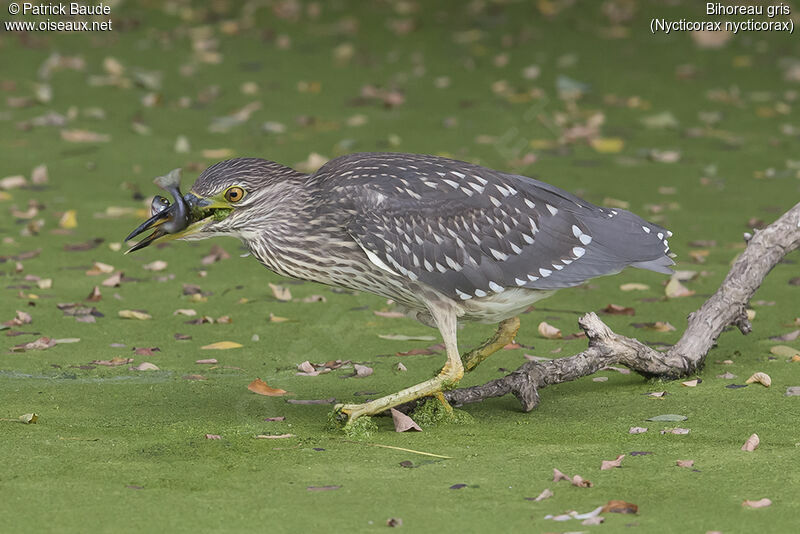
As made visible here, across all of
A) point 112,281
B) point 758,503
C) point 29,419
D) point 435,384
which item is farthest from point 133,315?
point 758,503

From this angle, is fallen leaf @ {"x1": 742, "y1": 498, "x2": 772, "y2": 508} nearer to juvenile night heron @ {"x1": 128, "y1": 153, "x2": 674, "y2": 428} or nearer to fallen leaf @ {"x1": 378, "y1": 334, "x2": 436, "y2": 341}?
juvenile night heron @ {"x1": 128, "y1": 153, "x2": 674, "y2": 428}

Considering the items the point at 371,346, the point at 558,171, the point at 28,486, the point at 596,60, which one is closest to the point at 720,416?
the point at 371,346

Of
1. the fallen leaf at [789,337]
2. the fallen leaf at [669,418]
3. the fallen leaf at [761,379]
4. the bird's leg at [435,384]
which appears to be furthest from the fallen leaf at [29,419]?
the fallen leaf at [789,337]

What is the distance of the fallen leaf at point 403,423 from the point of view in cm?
466

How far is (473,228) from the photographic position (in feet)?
15.5

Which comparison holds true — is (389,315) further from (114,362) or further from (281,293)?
(114,362)

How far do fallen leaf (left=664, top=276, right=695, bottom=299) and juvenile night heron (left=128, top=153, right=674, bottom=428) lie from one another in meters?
2.00

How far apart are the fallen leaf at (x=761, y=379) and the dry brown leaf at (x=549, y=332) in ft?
3.92

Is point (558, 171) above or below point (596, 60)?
below

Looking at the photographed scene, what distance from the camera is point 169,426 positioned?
15.4 ft

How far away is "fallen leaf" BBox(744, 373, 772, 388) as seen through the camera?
5156 mm

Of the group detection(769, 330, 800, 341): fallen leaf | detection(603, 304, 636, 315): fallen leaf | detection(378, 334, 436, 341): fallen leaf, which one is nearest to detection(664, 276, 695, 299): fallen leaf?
detection(603, 304, 636, 315): fallen leaf

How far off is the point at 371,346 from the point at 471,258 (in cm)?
152

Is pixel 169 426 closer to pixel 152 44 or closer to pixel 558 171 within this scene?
pixel 558 171
